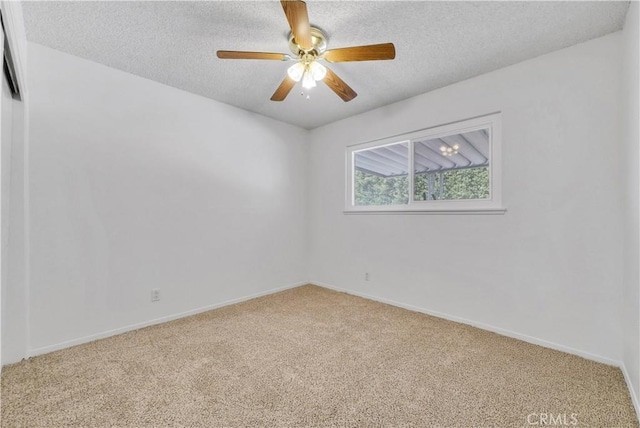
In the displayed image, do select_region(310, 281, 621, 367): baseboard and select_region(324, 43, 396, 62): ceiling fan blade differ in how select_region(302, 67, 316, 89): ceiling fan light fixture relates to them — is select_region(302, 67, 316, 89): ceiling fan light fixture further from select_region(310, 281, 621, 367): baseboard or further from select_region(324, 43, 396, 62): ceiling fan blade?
select_region(310, 281, 621, 367): baseboard

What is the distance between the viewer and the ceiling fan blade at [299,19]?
140 centimetres

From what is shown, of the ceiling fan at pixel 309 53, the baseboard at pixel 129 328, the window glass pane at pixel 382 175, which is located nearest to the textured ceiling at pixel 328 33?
the ceiling fan at pixel 309 53

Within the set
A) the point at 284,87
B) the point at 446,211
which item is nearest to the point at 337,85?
the point at 284,87

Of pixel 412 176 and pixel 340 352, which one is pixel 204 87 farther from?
pixel 340 352

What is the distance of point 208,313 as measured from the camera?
296 centimetres

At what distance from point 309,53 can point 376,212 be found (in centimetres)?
196

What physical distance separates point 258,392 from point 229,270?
178cm

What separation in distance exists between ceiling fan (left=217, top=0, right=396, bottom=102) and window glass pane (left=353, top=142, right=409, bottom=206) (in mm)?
1349

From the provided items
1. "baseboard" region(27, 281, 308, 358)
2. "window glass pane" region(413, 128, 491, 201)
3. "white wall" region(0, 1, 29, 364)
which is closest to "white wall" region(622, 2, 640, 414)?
"window glass pane" region(413, 128, 491, 201)

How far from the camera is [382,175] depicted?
350 centimetres

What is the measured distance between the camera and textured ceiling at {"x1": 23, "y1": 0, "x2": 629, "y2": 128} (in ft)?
5.70

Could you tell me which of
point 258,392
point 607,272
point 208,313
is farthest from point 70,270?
point 607,272

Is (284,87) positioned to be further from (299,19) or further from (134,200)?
(134,200)

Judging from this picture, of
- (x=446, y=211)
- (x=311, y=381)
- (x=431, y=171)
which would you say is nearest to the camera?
(x=311, y=381)
